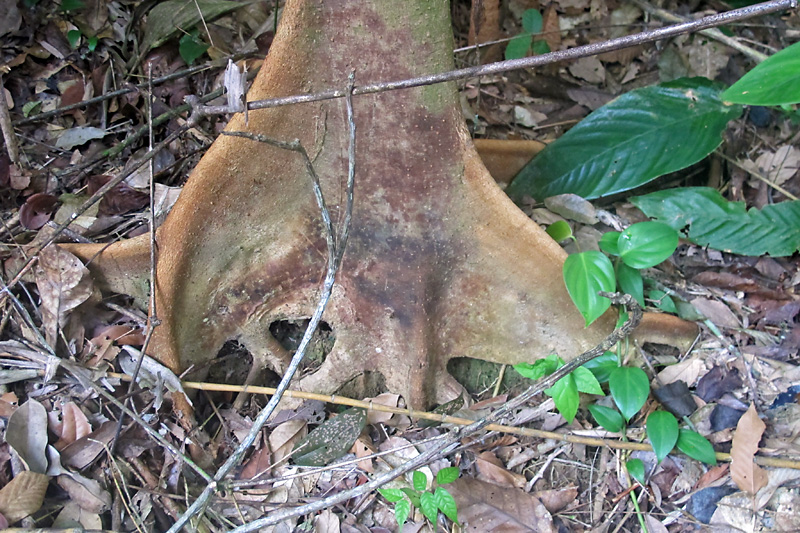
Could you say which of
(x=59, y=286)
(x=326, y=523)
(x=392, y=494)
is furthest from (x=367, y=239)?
(x=59, y=286)

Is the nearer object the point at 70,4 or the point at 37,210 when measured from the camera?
the point at 37,210

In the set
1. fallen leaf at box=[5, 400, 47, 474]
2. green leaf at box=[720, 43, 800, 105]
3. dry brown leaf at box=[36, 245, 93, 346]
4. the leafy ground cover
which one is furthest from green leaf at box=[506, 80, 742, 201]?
fallen leaf at box=[5, 400, 47, 474]

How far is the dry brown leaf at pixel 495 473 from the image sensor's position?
201 centimetres

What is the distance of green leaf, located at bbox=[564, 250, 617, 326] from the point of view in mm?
1912

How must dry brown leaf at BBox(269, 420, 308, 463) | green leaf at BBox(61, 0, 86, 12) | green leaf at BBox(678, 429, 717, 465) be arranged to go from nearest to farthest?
1. green leaf at BBox(678, 429, 717, 465)
2. dry brown leaf at BBox(269, 420, 308, 463)
3. green leaf at BBox(61, 0, 86, 12)

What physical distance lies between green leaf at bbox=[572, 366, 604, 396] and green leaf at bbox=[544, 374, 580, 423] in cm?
1

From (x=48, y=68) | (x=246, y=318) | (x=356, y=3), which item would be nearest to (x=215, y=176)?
(x=246, y=318)

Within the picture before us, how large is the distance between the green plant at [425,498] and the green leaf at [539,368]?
39 cm

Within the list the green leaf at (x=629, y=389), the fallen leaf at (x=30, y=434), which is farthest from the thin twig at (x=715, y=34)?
the fallen leaf at (x=30, y=434)

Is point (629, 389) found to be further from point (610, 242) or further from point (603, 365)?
point (610, 242)

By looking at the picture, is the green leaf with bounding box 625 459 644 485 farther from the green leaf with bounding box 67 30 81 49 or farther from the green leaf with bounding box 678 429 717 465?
the green leaf with bounding box 67 30 81 49

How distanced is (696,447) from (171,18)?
9.22 ft

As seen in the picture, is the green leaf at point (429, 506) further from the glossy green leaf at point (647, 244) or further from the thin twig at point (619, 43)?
the thin twig at point (619, 43)

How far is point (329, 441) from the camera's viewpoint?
2053mm
